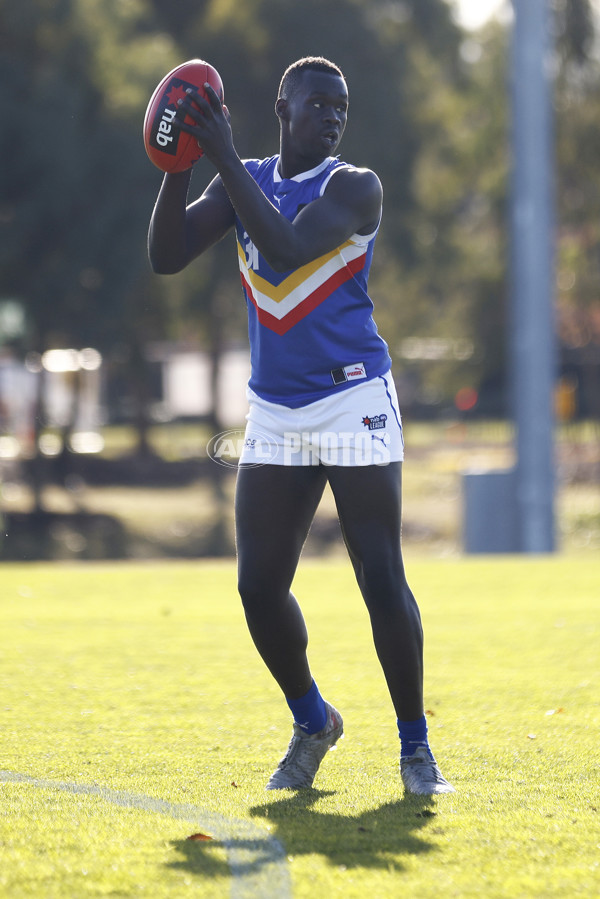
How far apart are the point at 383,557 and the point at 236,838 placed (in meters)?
0.94

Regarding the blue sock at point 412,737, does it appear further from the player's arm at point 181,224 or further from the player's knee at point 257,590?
the player's arm at point 181,224

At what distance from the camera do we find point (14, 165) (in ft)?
74.1

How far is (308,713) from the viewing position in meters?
4.34

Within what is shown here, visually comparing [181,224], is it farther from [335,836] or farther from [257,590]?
[335,836]

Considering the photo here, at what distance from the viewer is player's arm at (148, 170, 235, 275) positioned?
13.8ft

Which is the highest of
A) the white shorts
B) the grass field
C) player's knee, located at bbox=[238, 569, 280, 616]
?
the white shorts

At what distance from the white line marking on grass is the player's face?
6.48 feet

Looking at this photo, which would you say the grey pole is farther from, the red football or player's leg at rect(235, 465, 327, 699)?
the red football

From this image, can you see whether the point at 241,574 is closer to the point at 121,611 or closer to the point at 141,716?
the point at 141,716

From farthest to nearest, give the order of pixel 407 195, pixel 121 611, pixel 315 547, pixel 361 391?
pixel 407 195
pixel 315 547
pixel 121 611
pixel 361 391

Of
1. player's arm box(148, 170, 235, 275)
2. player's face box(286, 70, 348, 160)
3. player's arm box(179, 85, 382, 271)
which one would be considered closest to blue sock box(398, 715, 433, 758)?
player's arm box(179, 85, 382, 271)

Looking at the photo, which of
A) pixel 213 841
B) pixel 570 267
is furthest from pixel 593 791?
pixel 570 267

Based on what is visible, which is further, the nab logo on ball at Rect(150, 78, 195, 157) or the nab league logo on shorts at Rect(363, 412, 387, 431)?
the nab logo on ball at Rect(150, 78, 195, 157)

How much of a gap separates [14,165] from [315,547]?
8.29m
